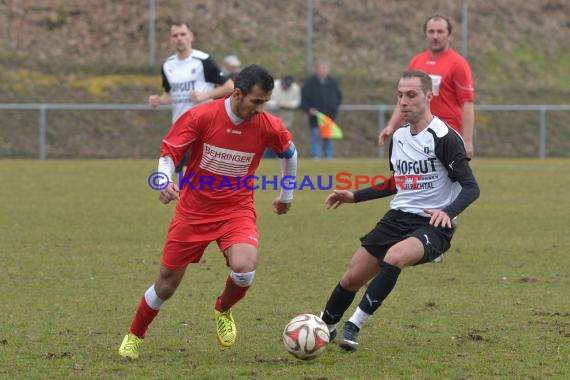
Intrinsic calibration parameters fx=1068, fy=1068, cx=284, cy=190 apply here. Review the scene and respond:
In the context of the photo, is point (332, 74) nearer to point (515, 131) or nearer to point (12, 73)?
point (515, 131)

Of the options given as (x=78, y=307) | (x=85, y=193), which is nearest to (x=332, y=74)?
(x=85, y=193)

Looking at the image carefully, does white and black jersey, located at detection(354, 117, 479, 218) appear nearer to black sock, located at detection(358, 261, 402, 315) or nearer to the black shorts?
the black shorts

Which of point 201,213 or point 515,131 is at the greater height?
point 201,213

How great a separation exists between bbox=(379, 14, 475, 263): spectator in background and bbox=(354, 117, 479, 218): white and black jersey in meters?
2.92

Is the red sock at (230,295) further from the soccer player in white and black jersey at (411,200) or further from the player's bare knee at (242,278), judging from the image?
the soccer player in white and black jersey at (411,200)

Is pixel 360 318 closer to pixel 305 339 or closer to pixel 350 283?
pixel 350 283

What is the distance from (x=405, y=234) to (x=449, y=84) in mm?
3497

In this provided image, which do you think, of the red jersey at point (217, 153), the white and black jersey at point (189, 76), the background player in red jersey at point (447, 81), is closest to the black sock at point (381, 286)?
the red jersey at point (217, 153)

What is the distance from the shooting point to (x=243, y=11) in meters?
26.8

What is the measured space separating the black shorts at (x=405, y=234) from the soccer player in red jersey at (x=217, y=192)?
0.74 meters

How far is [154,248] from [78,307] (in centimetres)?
305

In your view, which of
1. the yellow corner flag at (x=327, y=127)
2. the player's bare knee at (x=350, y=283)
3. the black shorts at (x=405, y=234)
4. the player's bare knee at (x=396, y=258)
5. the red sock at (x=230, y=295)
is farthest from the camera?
the yellow corner flag at (x=327, y=127)

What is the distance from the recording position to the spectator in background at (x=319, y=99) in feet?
73.9

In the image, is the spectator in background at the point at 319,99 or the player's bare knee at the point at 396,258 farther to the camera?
the spectator in background at the point at 319,99
